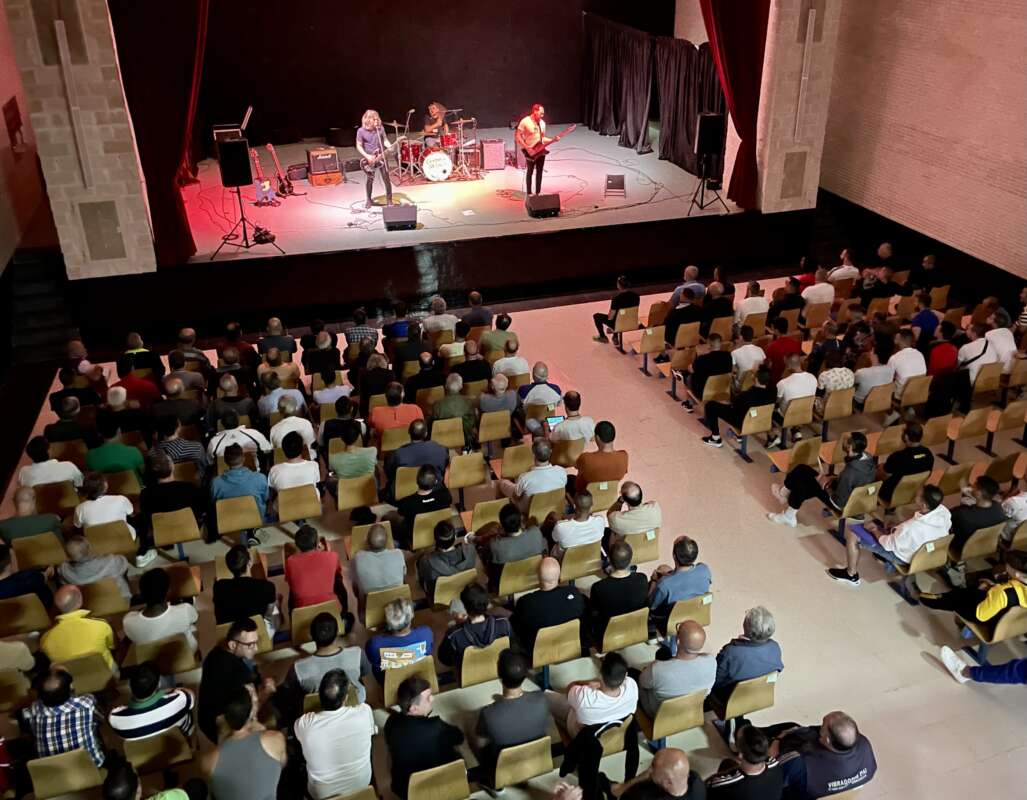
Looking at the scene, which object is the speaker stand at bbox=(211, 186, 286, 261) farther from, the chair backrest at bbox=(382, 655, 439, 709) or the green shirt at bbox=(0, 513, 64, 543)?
the chair backrest at bbox=(382, 655, 439, 709)

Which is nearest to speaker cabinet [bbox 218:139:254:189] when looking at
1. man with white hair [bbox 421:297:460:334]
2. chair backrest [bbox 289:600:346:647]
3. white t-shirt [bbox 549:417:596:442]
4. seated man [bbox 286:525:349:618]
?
man with white hair [bbox 421:297:460:334]

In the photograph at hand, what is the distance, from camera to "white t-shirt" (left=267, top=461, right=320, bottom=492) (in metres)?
7.04

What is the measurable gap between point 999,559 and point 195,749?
17.8ft

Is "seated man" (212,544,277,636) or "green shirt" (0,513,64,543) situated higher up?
"seated man" (212,544,277,636)

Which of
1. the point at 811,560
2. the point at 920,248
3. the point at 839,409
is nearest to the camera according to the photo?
the point at 811,560

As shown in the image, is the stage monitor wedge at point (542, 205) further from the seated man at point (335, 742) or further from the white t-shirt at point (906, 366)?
the seated man at point (335, 742)

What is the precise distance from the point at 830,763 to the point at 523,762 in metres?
1.48

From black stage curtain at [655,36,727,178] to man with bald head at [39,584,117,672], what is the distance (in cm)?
1179

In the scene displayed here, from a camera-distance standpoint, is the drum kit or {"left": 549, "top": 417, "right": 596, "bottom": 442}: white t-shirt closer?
{"left": 549, "top": 417, "right": 596, "bottom": 442}: white t-shirt

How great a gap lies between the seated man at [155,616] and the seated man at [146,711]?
1.97 feet

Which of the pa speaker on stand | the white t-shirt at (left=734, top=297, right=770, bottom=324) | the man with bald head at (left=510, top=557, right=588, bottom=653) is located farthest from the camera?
the pa speaker on stand

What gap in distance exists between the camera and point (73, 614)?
17.8 ft

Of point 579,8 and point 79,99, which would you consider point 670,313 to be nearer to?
point 79,99

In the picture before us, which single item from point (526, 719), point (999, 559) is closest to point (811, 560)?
point (999, 559)
